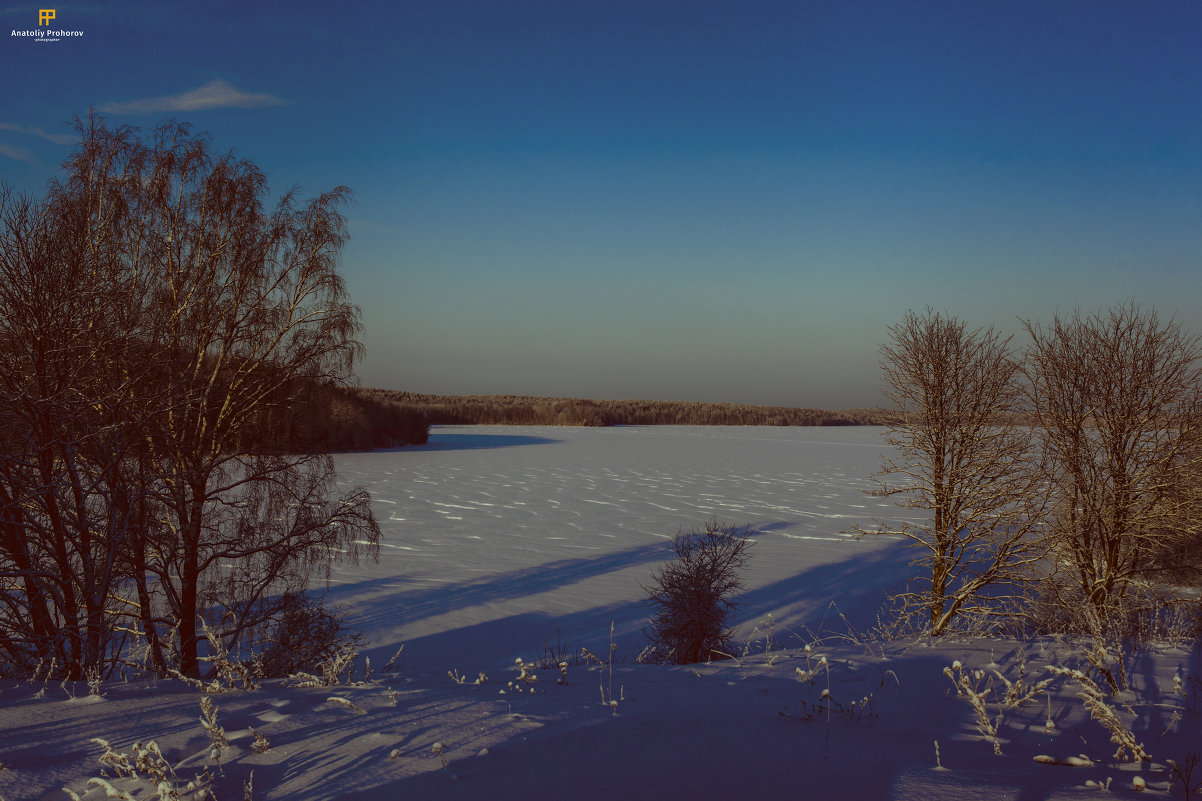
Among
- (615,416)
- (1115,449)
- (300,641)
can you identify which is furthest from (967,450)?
(615,416)

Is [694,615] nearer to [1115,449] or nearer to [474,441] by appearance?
[1115,449]

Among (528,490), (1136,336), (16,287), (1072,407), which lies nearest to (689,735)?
(16,287)

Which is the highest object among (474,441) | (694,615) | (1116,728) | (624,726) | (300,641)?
(1116,728)

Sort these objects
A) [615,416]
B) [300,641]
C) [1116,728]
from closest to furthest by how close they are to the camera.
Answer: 1. [1116,728]
2. [300,641]
3. [615,416]

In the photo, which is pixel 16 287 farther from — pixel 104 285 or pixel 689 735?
pixel 689 735

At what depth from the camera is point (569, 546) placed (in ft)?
45.8

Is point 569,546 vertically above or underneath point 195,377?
underneath

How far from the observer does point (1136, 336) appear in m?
8.80

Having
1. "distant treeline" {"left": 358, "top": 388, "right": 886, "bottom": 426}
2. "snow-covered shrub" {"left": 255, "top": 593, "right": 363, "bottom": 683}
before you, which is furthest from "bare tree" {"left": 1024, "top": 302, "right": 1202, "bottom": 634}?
"distant treeline" {"left": 358, "top": 388, "right": 886, "bottom": 426}

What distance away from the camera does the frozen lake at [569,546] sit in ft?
31.1

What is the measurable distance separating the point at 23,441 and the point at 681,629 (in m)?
6.34

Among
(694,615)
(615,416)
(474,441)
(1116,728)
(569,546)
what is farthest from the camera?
(615,416)

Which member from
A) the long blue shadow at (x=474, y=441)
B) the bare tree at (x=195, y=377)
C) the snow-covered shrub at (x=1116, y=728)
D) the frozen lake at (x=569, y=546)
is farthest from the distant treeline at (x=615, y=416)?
the snow-covered shrub at (x=1116, y=728)

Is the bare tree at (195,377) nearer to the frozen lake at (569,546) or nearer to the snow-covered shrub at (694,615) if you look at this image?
the frozen lake at (569,546)
